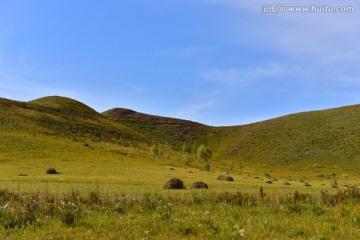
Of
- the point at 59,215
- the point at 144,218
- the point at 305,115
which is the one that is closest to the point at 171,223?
the point at 144,218

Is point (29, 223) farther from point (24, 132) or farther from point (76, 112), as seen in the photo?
point (76, 112)

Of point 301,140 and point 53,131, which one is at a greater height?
point 301,140

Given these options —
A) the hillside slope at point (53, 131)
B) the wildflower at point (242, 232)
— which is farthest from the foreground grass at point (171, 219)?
the hillside slope at point (53, 131)

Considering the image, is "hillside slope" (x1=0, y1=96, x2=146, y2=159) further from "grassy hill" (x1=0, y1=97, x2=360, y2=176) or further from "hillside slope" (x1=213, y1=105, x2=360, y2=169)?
"hillside slope" (x1=213, y1=105, x2=360, y2=169)

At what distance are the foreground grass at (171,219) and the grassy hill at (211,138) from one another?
5983 cm

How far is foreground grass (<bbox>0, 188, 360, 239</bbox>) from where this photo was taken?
12.1 metres

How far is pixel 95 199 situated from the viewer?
1792 cm

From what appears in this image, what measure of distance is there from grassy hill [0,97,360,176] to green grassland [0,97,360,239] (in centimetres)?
46

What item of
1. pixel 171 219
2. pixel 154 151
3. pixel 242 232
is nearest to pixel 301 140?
pixel 154 151

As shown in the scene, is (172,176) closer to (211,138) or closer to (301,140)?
(301,140)

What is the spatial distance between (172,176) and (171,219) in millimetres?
35294

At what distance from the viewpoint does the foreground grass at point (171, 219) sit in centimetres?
1214

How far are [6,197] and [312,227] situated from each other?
48.5 ft

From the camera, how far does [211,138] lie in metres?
183
